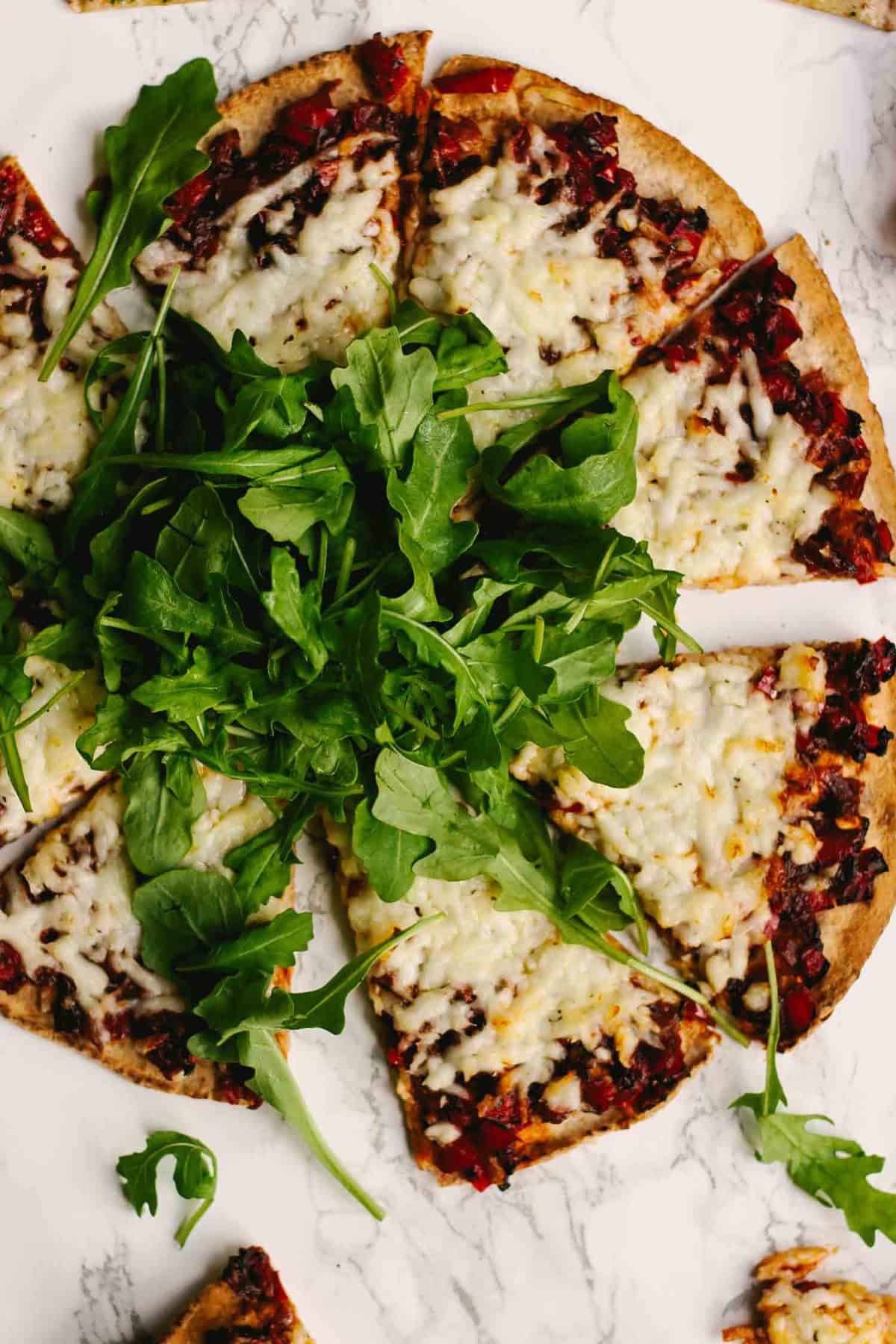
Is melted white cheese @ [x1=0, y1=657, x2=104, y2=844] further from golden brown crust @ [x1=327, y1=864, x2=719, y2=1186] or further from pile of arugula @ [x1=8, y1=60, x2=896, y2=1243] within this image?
golden brown crust @ [x1=327, y1=864, x2=719, y2=1186]

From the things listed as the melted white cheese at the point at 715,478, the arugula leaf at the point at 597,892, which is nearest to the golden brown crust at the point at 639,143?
the melted white cheese at the point at 715,478

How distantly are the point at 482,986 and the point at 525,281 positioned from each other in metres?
1.84

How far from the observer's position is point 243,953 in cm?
318

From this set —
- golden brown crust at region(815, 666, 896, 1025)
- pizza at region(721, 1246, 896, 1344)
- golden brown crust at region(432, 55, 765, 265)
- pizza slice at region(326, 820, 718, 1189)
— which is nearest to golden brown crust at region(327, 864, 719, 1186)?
pizza slice at region(326, 820, 718, 1189)

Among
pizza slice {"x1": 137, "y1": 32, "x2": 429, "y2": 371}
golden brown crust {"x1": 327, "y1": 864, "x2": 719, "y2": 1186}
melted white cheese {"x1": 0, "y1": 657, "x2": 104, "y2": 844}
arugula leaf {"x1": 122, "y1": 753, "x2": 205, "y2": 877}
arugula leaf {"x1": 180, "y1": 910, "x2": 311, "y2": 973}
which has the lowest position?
golden brown crust {"x1": 327, "y1": 864, "x2": 719, "y2": 1186}

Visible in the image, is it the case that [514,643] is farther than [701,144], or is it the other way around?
[701,144]

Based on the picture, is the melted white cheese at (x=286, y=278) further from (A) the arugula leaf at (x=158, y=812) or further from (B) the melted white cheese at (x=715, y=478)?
(A) the arugula leaf at (x=158, y=812)

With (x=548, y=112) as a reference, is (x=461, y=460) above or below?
below

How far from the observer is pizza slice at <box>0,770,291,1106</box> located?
3.25 metres

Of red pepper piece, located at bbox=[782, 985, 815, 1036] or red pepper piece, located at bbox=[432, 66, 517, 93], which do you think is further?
red pepper piece, located at bbox=[782, 985, 815, 1036]

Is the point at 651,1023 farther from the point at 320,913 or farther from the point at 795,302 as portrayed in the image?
the point at 795,302

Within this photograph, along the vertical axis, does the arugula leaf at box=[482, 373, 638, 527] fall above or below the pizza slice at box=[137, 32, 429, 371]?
below

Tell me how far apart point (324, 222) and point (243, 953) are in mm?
1862

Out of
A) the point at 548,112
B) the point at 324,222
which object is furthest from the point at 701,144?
the point at 324,222
